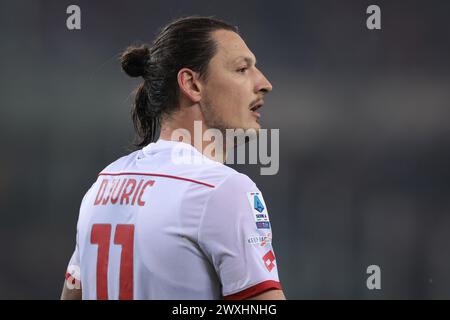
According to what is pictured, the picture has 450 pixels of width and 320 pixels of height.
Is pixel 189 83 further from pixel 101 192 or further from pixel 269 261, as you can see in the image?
pixel 269 261

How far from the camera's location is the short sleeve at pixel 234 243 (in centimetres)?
121

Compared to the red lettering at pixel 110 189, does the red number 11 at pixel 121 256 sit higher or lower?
lower

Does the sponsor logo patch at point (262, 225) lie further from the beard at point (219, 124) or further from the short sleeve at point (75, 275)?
the short sleeve at point (75, 275)

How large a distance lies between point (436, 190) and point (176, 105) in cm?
269

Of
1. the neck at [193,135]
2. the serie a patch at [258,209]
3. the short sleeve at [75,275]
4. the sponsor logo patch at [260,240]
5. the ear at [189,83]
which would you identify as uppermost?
the ear at [189,83]

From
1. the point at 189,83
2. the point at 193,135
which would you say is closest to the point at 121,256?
the point at 193,135

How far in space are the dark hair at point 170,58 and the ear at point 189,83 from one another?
0.05ft

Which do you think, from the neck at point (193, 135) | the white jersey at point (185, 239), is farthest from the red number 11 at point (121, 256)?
the neck at point (193, 135)

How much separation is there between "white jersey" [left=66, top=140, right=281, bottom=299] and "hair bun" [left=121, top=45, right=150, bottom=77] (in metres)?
0.38

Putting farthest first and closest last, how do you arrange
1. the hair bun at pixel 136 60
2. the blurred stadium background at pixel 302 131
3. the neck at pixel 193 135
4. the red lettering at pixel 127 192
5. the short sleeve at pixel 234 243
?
the blurred stadium background at pixel 302 131, the hair bun at pixel 136 60, the neck at pixel 193 135, the red lettering at pixel 127 192, the short sleeve at pixel 234 243

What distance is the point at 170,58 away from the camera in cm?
153

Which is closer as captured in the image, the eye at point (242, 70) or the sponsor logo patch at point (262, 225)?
the sponsor logo patch at point (262, 225)

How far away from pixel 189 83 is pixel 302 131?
95.8 inches

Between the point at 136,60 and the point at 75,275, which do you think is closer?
the point at 75,275
